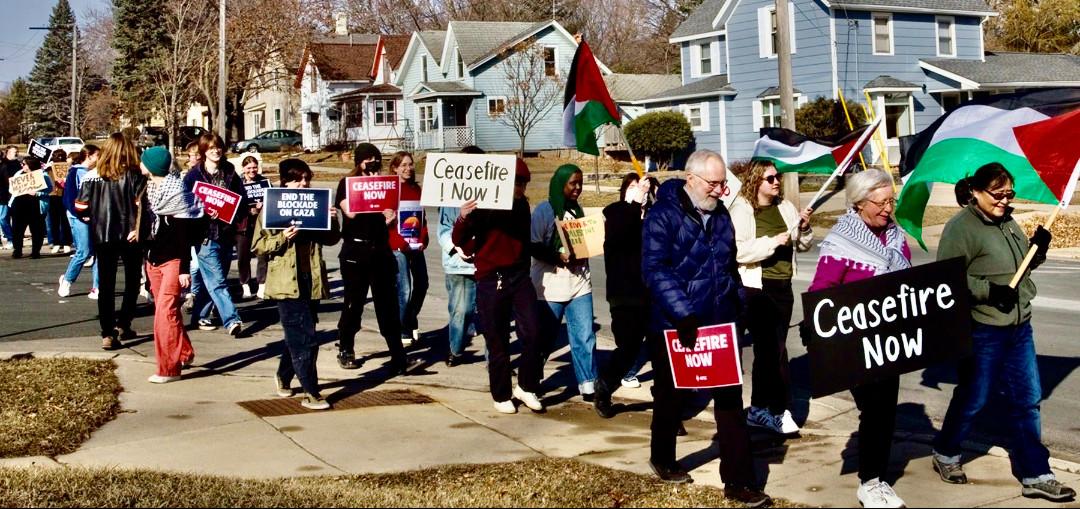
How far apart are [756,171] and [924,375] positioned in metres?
3.30

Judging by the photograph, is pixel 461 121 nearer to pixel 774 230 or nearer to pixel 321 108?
pixel 321 108

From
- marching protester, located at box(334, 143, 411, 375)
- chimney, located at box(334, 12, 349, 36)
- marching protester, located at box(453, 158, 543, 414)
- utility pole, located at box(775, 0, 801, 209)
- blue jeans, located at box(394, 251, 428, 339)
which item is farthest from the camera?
chimney, located at box(334, 12, 349, 36)

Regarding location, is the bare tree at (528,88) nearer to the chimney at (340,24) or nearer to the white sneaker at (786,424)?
the chimney at (340,24)

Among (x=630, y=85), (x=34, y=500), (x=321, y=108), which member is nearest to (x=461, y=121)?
(x=630, y=85)

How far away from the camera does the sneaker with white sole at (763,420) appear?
7.93 metres

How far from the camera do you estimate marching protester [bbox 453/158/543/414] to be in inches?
340

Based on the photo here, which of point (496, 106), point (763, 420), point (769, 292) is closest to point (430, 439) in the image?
point (763, 420)

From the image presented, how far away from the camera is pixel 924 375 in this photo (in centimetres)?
1023

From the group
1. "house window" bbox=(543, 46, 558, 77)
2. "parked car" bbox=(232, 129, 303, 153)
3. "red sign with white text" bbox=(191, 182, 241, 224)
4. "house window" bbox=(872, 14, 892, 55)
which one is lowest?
"red sign with white text" bbox=(191, 182, 241, 224)

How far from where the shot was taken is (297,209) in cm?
883

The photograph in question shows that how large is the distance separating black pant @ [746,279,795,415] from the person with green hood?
1457 millimetres

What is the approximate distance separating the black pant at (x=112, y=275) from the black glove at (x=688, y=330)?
247 inches

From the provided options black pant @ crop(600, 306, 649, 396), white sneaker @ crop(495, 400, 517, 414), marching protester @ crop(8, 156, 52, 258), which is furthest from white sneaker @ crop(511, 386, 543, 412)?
marching protester @ crop(8, 156, 52, 258)

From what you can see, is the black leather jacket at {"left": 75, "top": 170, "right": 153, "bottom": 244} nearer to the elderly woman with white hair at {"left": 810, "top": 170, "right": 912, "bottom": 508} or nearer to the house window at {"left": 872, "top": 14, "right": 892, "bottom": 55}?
the elderly woman with white hair at {"left": 810, "top": 170, "right": 912, "bottom": 508}
